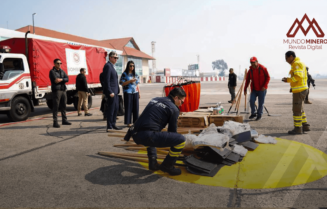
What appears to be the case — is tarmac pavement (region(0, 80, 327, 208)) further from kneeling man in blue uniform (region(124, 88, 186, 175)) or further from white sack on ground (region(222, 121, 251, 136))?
white sack on ground (region(222, 121, 251, 136))

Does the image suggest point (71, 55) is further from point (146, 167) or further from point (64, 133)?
point (146, 167)

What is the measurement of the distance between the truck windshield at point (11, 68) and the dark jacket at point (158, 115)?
6889 millimetres

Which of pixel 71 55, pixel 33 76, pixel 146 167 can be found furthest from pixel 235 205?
pixel 71 55

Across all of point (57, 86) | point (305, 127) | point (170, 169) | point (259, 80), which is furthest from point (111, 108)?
point (305, 127)

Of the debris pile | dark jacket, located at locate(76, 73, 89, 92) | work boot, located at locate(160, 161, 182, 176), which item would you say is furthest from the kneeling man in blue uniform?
dark jacket, located at locate(76, 73, 89, 92)

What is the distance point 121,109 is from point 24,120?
11.1ft

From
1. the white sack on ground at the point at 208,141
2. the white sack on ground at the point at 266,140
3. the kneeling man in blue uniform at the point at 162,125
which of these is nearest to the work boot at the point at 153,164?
the kneeling man in blue uniform at the point at 162,125

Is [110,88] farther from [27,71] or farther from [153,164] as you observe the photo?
[27,71]

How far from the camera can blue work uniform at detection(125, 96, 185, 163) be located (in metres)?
3.57

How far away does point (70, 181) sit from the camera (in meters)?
3.62

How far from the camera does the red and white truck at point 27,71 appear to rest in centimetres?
860

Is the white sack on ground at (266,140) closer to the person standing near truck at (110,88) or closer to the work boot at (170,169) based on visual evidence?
the work boot at (170,169)

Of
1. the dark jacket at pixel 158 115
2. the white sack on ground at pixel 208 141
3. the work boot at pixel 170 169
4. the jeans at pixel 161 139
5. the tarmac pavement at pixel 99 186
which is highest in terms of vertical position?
the dark jacket at pixel 158 115

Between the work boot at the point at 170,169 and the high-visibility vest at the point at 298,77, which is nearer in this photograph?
the work boot at the point at 170,169
